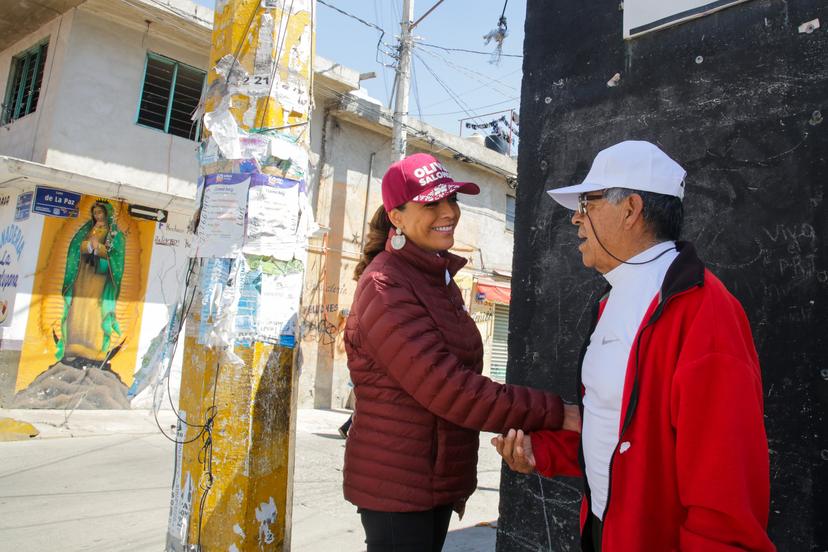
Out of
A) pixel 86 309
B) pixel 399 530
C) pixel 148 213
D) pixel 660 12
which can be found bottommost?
pixel 399 530

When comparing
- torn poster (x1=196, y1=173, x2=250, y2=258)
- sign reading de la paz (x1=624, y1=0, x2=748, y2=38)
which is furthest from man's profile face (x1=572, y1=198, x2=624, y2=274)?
sign reading de la paz (x1=624, y1=0, x2=748, y2=38)

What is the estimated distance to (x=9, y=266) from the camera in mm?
9094

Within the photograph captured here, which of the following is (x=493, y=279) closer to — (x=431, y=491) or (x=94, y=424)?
(x=94, y=424)

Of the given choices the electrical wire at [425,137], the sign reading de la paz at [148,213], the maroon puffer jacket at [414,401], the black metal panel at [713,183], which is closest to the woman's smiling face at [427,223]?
the maroon puffer jacket at [414,401]

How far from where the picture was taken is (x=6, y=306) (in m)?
8.83

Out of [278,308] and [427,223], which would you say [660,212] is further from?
[278,308]

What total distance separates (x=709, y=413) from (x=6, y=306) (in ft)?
33.8

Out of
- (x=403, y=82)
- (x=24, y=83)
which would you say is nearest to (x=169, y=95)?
(x=24, y=83)

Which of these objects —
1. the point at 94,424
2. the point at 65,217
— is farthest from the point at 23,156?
the point at 94,424

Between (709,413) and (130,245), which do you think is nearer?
(709,413)

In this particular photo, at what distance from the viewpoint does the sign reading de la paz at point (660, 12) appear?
2.36 meters

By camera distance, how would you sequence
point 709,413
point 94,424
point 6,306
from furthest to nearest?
point 6,306 → point 94,424 → point 709,413

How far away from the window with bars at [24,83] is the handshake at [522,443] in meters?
10.6

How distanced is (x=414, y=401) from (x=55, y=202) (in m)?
9.27
